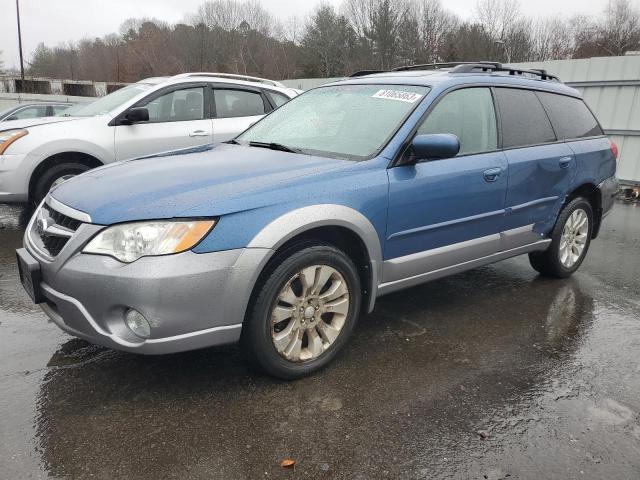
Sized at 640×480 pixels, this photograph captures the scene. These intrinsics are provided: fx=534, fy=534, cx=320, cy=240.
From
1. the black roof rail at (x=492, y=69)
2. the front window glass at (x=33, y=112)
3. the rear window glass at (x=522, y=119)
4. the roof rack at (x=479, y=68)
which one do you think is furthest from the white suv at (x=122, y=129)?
the front window glass at (x=33, y=112)

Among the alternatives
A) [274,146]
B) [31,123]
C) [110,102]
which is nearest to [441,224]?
[274,146]

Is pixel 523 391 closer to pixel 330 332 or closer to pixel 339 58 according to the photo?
pixel 330 332

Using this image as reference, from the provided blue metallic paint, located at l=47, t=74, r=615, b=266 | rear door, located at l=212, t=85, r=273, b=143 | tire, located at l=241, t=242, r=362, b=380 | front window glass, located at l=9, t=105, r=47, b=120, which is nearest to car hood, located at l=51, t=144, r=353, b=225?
blue metallic paint, located at l=47, t=74, r=615, b=266

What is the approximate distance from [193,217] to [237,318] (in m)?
0.53

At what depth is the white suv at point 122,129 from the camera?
5.79 metres

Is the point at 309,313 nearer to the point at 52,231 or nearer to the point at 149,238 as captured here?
the point at 149,238

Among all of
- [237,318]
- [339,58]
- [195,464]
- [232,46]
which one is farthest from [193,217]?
[232,46]

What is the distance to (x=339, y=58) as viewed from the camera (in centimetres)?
5031

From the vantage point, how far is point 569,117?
4.61 meters

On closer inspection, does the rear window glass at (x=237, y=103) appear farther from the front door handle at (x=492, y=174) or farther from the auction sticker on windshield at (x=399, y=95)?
the front door handle at (x=492, y=174)

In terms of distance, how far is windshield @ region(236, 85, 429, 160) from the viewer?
333cm

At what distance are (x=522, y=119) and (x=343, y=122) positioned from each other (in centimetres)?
151

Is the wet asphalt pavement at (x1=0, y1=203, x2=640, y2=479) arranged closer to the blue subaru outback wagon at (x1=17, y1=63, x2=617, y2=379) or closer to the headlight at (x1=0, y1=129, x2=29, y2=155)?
the blue subaru outback wagon at (x1=17, y1=63, x2=617, y2=379)

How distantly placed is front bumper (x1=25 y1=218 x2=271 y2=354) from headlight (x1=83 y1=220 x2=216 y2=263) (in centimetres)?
4
